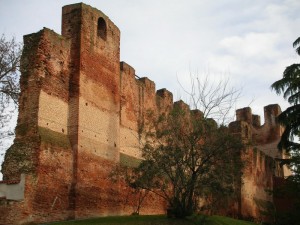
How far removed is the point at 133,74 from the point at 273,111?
18231 millimetres

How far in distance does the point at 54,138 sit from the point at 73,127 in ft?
3.85

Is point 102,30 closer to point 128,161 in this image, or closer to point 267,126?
point 128,161

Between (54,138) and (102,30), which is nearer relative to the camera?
(54,138)

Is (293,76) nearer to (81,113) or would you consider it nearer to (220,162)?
(220,162)

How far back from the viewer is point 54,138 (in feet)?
55.2

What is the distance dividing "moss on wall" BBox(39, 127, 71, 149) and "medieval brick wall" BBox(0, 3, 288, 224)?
4 cm

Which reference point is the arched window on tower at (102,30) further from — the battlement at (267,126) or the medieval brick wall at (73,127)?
the battlement at (267,126)

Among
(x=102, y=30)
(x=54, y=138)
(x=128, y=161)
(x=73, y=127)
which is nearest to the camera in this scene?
(x=54, y=138)

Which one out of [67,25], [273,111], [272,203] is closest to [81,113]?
[67,25]

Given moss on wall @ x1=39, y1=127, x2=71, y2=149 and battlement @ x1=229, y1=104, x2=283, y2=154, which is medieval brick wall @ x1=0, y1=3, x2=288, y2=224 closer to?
moss on wall @ x1=39, y1=127, x2=71, y2=149

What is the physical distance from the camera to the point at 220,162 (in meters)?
17.7

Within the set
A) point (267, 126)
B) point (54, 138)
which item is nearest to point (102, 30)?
point (54, 138)

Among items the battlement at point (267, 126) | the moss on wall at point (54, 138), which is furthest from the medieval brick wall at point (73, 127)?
the battlement at point (267, 126)

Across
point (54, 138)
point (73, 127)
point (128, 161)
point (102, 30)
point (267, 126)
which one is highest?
point (102, 30)
